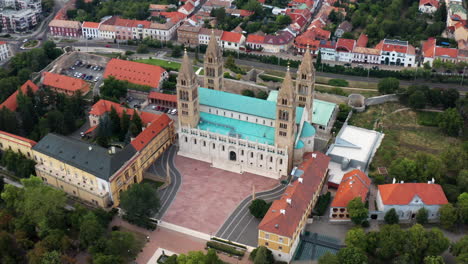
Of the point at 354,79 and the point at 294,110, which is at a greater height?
the point at 294,110

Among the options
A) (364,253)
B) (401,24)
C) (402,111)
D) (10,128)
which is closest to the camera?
(364,253)

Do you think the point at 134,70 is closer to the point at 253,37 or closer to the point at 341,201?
the point at 253,37

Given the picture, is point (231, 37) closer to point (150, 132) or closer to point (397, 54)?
point (397, 54)

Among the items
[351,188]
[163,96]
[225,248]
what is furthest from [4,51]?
[351,188]

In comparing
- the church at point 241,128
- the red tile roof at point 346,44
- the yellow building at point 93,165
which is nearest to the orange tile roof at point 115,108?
the yellow building at point 93,165

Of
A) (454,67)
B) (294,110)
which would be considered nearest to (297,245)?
(294,110)
